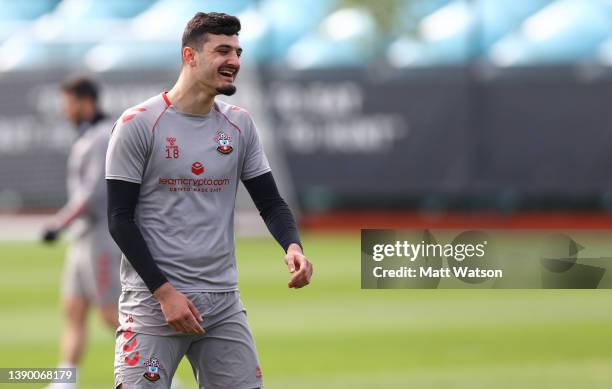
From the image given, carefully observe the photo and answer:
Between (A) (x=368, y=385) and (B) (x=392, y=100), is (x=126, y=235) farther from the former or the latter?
(B) (x=392, y=100)

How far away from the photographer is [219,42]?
6016mm

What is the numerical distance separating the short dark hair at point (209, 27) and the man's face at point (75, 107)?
4481 millimetres

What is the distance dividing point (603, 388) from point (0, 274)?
1322 centimetres

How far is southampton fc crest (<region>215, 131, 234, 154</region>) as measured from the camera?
240 inches

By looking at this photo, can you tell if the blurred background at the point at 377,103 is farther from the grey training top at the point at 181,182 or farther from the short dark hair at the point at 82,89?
the grey training top at the point at 181,182

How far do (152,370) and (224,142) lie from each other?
3.42 feet

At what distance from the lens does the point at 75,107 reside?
34.3 feet

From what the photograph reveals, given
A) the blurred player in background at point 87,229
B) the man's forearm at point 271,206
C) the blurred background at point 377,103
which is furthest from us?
the blurred background at point 377,103

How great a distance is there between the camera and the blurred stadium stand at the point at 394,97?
2952 centimetres

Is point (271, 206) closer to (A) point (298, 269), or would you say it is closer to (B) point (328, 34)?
(A) point (298, 269)

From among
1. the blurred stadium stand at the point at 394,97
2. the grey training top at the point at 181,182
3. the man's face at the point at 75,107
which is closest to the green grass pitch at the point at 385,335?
the man's face at the point at 75,107

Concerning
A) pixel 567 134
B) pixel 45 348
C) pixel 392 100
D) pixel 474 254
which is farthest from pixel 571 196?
pixel 474 254

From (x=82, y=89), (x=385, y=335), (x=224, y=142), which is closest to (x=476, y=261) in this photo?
(x=224, y=142)

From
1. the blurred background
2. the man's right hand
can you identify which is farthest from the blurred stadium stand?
the man's right hand
